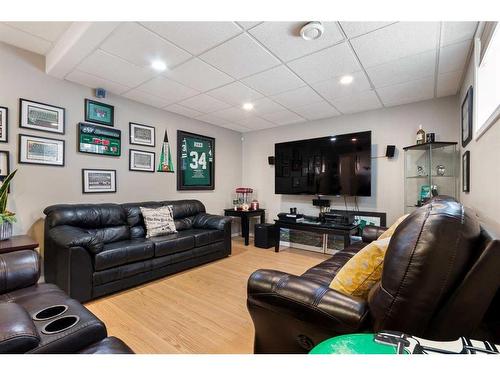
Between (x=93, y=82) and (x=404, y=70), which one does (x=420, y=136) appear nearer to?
(x=404, y=70)

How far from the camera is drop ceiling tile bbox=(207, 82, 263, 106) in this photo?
295 centimetres

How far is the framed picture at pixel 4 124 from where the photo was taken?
2.40 metres

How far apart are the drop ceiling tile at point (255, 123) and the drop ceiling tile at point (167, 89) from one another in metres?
1.38

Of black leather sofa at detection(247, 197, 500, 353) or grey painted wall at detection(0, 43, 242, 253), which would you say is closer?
black leather sofa at detection(247, 197, 500, 353)

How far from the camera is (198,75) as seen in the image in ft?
8.67

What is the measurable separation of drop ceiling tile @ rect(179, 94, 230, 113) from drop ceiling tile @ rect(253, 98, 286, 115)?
461mm

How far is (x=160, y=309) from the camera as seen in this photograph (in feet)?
7.00

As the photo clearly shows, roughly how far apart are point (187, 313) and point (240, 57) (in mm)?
2405

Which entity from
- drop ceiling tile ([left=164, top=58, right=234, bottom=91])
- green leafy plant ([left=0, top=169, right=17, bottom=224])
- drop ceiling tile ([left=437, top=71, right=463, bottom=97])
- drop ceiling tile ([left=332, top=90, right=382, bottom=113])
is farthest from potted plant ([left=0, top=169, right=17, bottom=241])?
drop ceiling tile ([left=437, top=71, right=463, bottom=97])

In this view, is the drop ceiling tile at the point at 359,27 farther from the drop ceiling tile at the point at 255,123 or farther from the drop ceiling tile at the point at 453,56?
the drop ceiling tile at the point at 255,123

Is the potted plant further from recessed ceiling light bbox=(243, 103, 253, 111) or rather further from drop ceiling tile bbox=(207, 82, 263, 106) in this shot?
recessed ceiling light bbox=(243, 103, 253, 111)
